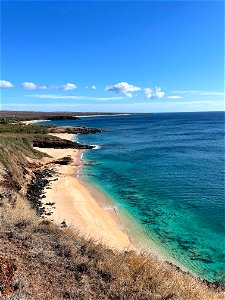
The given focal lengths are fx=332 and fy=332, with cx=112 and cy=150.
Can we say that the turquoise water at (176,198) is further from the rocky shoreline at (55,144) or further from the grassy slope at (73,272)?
the grassy slope at (73,272)

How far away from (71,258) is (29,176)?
24.6 metres

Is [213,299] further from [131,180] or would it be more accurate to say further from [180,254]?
[131,180]

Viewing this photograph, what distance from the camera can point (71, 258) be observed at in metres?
10.5

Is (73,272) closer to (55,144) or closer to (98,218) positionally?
(98,218)

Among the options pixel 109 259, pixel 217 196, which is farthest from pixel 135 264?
pixel 217 196

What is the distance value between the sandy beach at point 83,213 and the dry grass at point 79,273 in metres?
4.92

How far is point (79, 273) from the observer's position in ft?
32.0

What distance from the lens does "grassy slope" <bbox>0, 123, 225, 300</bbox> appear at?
8.70 metres

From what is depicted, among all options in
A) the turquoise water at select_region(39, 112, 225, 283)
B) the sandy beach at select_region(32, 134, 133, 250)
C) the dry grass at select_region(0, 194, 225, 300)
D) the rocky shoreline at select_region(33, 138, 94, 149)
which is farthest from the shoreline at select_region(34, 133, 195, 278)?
the rocky shoreline at select_region(33, 138, 94, 149)

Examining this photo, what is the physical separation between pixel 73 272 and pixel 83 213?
15641 millimetres

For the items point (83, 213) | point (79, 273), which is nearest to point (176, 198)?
point (83, 213)

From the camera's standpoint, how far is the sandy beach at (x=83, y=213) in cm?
2089

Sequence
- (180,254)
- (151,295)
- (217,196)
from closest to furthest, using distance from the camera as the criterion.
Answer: (151,295), (180,254), (217,196)

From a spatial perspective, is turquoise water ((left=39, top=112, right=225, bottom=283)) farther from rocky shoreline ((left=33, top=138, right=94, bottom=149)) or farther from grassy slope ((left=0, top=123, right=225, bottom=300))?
grassy slope ((left=0, top=123, right=225, bottom=300))
